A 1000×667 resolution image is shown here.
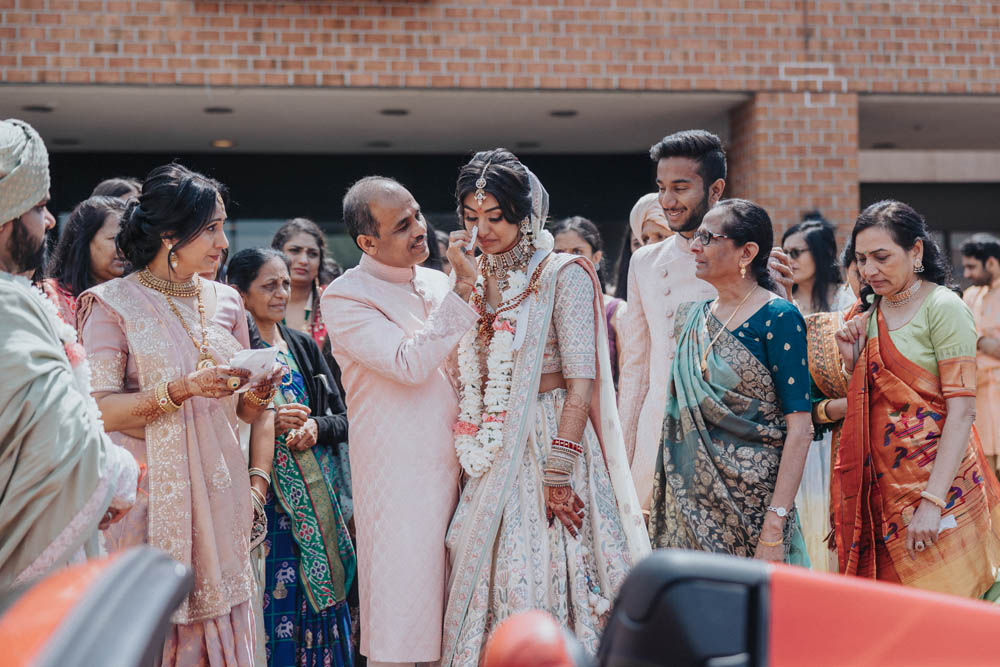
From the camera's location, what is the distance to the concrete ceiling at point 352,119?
28.9 feet

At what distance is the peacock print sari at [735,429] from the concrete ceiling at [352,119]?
537 centimetres

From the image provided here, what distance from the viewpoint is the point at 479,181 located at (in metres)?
3.53

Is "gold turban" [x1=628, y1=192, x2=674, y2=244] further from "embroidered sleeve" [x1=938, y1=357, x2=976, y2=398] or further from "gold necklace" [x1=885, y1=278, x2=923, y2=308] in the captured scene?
"embroidered sleeve" [x1=938, y1=357, x2=976, y2=398]

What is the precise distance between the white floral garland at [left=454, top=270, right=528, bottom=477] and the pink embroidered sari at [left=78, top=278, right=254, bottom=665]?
2.62 feet

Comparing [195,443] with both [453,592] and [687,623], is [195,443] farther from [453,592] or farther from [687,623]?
[687,623]

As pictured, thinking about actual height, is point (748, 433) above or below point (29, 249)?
below

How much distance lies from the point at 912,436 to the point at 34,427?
2.90m

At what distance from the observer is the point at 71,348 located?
283cm

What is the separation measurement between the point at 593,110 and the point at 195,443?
22.1 feet

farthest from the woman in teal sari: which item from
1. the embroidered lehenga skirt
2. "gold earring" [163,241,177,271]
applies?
"gold earring" [163,241,177,271]

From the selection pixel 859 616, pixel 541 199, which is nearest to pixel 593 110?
pixel 541 199

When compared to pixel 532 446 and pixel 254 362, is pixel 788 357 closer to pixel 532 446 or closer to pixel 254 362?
pixel 532 446

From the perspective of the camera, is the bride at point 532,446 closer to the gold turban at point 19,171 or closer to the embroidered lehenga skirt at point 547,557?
the embroidered lehenga skirt at point 547,557

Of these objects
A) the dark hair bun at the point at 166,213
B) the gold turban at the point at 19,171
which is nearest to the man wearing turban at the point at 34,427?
the gold turban at the point at 19,171
